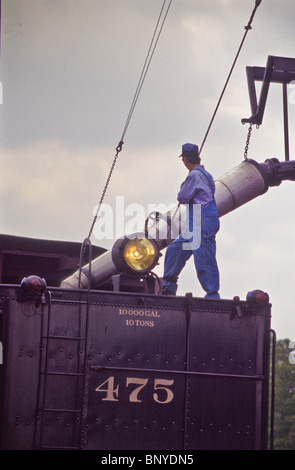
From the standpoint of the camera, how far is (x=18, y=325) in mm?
8109

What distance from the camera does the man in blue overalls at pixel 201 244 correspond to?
30.3ft

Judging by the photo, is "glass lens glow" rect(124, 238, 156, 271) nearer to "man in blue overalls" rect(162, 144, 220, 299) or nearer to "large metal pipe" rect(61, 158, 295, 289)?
"man in blue overalls" rect(162, 144, 220, 299)

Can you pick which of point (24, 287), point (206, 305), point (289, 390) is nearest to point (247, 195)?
point (206, 305)

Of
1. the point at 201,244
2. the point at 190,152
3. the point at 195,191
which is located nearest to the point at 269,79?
the point at 190,152

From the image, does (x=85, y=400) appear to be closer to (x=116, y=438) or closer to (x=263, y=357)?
(x=116, y=438)

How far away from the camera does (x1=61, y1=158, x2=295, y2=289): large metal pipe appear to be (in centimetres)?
1195

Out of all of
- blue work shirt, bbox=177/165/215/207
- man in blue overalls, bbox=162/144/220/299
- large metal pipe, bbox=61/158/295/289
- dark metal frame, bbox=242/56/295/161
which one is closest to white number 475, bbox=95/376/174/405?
man in blue overalls, bbox=162/144/220/299

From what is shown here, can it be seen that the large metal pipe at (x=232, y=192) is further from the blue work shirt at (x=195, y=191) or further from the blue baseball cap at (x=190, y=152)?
the blue work shirt at (x=195, y=191)

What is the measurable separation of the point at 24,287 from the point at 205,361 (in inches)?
76.1

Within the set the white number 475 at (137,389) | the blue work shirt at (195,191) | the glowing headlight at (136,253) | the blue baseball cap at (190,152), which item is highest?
the blue baseball cap at (190,152)

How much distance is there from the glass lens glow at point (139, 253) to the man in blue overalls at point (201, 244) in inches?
17.3

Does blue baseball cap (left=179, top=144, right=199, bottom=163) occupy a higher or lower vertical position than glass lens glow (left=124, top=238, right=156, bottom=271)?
higher

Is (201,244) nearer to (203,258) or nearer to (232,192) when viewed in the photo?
(203,258)

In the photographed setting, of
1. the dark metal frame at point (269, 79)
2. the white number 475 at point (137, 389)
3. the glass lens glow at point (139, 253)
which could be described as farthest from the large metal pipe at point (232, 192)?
the white number 475 at point (137, 389)
